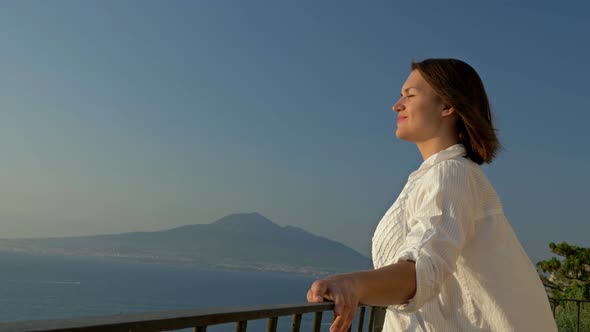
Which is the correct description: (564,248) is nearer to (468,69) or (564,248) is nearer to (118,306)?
(468,69)

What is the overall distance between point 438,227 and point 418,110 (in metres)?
0.32

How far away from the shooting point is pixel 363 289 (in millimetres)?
937

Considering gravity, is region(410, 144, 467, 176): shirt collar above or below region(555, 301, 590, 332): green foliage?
above

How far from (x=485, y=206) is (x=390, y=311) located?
0.89 feet

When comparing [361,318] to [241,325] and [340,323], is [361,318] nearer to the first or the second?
[241,325]

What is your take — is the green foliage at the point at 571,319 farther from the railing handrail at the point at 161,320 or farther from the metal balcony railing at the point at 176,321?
the railing handrail at the point at 161,320

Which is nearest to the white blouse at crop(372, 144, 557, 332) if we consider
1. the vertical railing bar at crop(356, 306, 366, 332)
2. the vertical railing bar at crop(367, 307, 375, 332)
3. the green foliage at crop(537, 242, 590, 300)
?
the vertical railing bar at crop(356, 306, 366, 332)

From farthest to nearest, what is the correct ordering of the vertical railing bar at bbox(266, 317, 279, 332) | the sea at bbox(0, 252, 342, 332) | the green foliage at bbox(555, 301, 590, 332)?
1. the sea at bbox(0, 252, 342, 332)
2. the green foliage at bbox(555, 301, 590, 332)
3. the vertical railing bar at bbox(266, 317, 279, 332)

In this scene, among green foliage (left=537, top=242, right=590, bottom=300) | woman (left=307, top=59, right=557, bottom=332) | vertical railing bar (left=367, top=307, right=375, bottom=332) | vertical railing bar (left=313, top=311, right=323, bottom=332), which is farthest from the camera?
green foliage (left=537, top=242, right=590, bottom=300)

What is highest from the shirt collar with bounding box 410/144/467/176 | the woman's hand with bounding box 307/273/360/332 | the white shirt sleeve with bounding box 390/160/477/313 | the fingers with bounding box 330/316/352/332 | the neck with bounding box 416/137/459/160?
the neck with bounding box 416/137/459/160

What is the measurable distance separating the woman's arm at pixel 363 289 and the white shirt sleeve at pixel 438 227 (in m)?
0.02

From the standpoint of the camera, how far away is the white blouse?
1.06m

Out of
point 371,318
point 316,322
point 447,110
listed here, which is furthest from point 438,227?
point 371,318

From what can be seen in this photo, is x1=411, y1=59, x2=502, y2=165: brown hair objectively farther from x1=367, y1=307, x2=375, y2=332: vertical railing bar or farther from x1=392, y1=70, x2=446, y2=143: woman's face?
x1=367, y1=307, x2=375, y2=332: vertical railing bar
